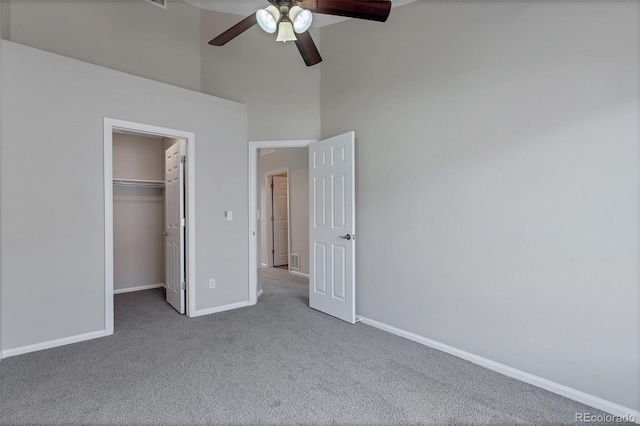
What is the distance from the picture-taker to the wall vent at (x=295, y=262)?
6016 mm

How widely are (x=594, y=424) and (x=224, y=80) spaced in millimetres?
4499

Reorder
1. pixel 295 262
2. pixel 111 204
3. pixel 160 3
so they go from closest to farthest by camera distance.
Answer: pixel 111 204, pixel 160 3, pixel 295 262

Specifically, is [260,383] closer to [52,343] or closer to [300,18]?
[52,343]

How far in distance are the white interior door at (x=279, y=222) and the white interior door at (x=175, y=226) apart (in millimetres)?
2872

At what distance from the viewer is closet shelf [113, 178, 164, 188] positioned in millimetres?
4485

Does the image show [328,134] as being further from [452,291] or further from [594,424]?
[594,424]

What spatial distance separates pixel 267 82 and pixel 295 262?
3.31 meters

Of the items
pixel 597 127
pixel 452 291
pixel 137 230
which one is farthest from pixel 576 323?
pixel 137 230

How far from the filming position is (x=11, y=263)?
2.57 meters

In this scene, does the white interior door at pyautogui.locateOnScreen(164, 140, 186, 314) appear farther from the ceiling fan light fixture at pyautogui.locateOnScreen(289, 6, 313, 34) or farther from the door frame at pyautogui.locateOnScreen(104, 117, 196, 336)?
the ceiling fan light fixture at pyautogui.locateOnScreen(289, 6, 313, 34)

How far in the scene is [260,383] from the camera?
217 cm

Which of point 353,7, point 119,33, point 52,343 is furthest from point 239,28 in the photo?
point 52,343

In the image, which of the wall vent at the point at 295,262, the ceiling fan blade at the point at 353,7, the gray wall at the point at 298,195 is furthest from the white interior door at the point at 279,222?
the ceiling fan blade at the point at 353,7

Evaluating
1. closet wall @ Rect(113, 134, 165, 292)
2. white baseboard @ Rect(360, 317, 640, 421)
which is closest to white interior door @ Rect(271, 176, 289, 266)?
closet wall @ Rect(113, 134, 165, 292)
